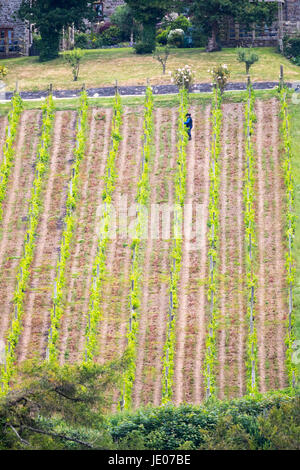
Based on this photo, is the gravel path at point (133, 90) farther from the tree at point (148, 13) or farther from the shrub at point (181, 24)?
the shrub at point (181, 24)

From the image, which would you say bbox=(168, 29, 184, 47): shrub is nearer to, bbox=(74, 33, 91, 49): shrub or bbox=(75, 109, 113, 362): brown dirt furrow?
bbox=(74, 33, 91, 49): shrub

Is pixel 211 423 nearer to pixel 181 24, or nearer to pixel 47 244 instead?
pixel 47 244

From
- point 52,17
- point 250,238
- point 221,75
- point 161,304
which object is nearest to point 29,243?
point 161,304

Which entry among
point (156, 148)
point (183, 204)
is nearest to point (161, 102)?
point (156, 148)

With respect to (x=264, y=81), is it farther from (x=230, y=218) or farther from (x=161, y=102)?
(x=230, y=218)

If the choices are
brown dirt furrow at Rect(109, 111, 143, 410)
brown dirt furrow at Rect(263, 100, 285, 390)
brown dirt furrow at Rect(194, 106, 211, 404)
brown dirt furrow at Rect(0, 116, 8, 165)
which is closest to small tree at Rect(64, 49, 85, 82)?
brown dirt furrow at Rect(0, 116, 8, 165)
